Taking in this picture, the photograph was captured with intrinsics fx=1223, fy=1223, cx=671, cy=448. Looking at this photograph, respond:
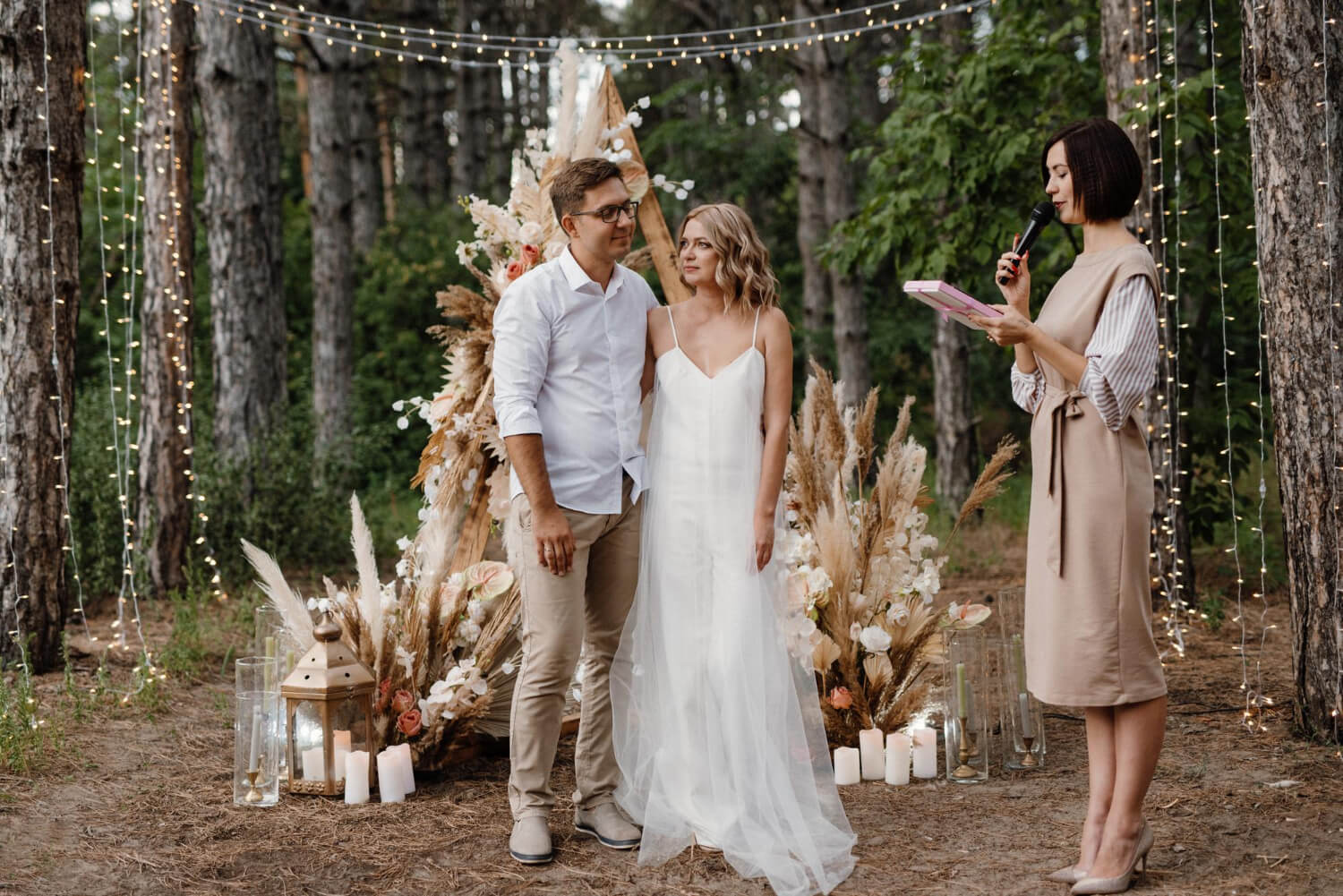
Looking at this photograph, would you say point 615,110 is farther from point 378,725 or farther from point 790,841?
point 790,841

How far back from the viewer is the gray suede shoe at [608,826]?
3.78 meters

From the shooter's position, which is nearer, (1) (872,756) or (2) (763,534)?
(2) (763,534)

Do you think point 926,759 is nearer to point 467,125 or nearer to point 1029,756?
point 1029,756

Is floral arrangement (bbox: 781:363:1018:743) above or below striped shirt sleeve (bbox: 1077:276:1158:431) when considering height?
below

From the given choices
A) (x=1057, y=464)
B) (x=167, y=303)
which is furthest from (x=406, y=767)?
(x=167, y=303)

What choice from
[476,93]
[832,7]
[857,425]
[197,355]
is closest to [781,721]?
[857,425]

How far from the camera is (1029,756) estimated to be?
4602mm

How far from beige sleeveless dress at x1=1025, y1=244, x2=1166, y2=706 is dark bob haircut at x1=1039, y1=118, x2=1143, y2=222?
0.12 metres

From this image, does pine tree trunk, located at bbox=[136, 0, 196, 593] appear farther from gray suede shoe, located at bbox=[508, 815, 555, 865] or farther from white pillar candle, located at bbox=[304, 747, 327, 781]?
gray suede shoe, located at bbox=[508, 815, 555, 865]

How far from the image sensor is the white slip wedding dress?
3.76 meters

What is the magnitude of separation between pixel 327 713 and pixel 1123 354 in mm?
2895

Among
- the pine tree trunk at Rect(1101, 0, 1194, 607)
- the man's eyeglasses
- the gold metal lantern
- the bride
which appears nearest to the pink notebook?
the bride

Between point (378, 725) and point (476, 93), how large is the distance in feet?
56.3

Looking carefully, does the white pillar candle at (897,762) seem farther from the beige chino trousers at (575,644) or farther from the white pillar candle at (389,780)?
the white pillar candle at (389,780)
